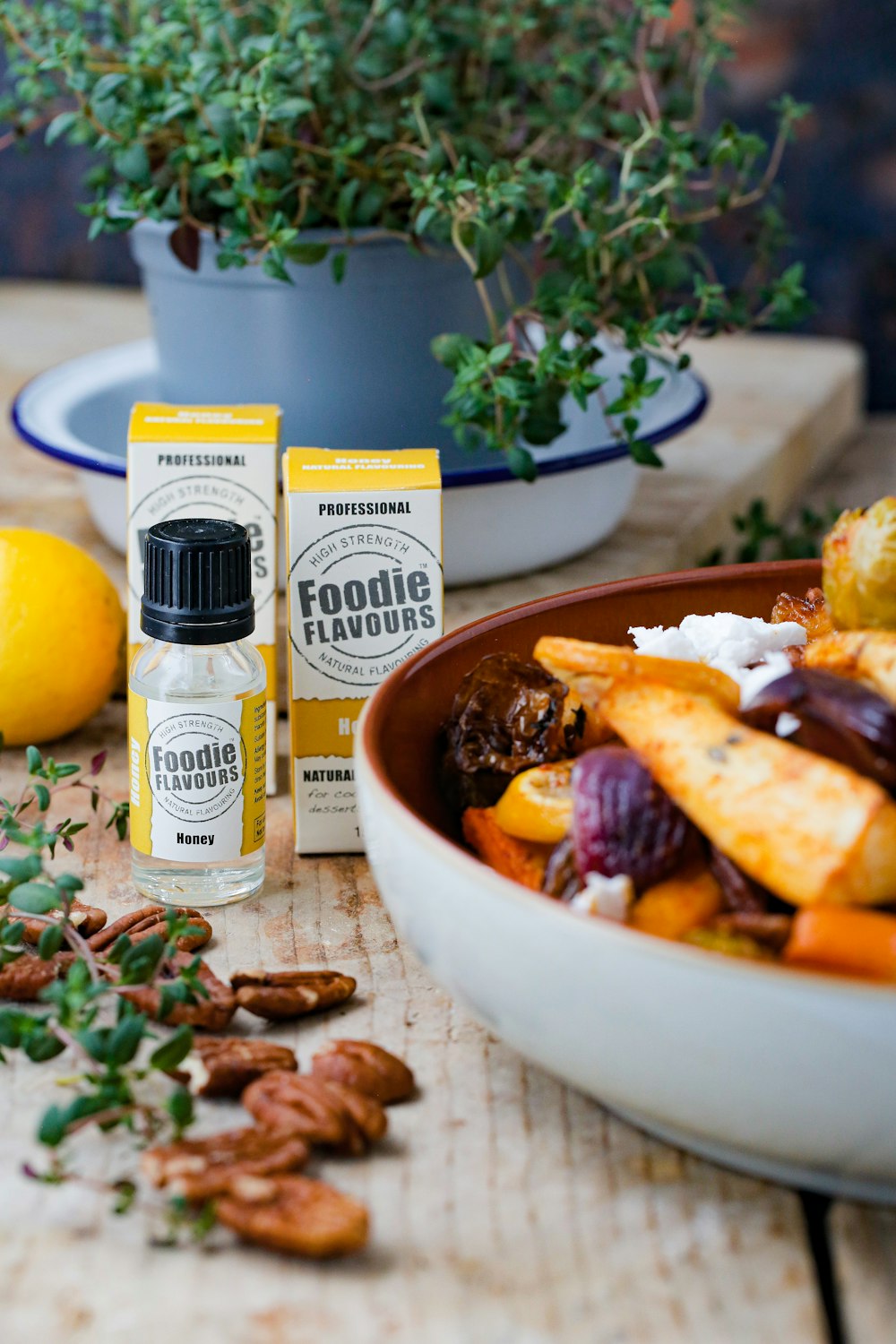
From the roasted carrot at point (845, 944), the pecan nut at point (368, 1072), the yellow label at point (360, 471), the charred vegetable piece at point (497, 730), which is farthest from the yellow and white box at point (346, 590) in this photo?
the roasted carrot at point (845, 944)

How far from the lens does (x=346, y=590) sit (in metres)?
0.77

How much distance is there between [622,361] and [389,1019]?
0.69 meters

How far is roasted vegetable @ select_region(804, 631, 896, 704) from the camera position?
0.56 meters

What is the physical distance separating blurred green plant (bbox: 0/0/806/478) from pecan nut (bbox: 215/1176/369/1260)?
478 mm

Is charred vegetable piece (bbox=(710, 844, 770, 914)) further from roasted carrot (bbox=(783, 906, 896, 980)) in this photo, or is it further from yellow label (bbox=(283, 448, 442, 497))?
yellow label (bbox=(283, 448, 442, 497))

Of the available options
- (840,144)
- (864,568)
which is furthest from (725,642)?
(840,144)

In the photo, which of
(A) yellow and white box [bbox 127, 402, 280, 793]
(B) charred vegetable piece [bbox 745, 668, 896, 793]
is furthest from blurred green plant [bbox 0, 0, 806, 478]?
(B) charred vegetable piece [bbox 745, 668, 896, 793]

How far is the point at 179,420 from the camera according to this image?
83cm

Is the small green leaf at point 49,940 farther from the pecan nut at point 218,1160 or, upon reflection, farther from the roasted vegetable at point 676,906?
the roasted vegetable at point 676,906

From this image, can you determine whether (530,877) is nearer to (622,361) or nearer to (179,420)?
(179,420)

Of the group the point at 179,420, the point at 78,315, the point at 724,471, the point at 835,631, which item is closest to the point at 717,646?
the point at 835,631

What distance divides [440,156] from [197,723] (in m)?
0.40

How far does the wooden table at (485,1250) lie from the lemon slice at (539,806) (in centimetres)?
10

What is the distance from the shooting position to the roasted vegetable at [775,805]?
0.49 m
